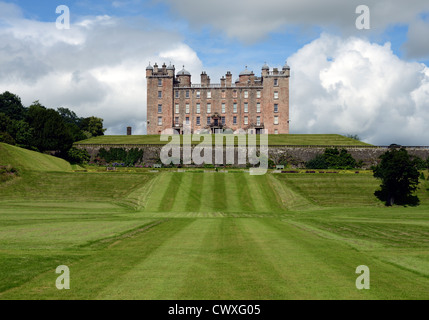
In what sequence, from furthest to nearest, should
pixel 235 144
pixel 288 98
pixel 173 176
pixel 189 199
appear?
pixel 288 98 → pixel 235 144 → pixel 173 176 → pixel 189 199

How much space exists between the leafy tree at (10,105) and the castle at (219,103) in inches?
1425

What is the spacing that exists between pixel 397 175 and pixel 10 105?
106 metres

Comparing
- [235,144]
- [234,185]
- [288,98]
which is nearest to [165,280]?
[234,185]

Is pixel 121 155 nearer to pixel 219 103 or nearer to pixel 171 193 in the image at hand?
pixel 171 193

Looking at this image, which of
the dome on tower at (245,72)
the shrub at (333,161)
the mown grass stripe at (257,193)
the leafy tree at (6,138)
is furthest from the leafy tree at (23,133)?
the dome on tower at (245,72)

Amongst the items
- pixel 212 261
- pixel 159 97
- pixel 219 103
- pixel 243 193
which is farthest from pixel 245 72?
pixel 212 261

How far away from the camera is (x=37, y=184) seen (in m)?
62.0

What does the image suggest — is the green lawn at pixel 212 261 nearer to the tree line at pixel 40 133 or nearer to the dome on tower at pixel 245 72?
the tree line at pixel 40 133

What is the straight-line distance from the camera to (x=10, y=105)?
123 m

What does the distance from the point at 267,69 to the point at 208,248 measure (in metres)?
114

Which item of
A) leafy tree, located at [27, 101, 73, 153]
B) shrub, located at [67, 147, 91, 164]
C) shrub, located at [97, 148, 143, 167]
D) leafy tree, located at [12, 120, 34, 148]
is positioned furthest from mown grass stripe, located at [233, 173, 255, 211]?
leafy tree, located at [12, 120, 34, 148]

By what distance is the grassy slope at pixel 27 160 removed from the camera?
7003 centimetres

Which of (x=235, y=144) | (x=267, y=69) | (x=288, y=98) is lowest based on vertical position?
(x=235, y=144)
